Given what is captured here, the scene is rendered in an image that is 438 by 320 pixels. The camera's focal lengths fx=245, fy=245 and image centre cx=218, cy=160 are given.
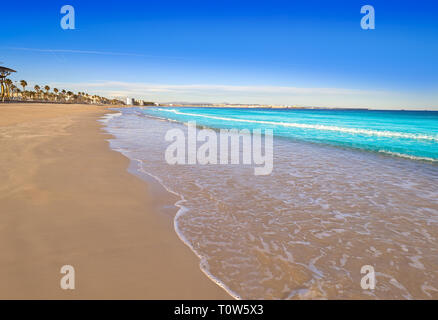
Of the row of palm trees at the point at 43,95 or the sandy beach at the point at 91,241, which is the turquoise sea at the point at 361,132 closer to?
the sandy beach at the point at 91,241

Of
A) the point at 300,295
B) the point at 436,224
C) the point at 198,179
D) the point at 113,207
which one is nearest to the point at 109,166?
the point at 198,179

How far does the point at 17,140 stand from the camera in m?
11.1

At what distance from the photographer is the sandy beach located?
2.58 metres

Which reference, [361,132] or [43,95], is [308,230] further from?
[43,95]

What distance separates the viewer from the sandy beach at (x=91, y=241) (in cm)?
258

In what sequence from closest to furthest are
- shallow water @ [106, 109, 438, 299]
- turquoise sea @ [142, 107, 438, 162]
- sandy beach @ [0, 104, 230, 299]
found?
sandy beach @ [0, 104, 230, 299] → shallow water @ [106, 109, 438, 299] → turquoise sea @ [142, 107, 438, 162]

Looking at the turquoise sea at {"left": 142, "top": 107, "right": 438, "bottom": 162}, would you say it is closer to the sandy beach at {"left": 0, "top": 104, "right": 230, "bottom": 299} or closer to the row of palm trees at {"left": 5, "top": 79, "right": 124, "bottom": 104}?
the sandy beach at {"left": 0, "top": 104, "right": 230, "bottom": 299}

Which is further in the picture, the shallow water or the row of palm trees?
the row of palm trees

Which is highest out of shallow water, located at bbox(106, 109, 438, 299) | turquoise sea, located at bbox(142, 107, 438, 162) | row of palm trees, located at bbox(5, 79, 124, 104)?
row of palm trees, located at bbox(5, 79, 124, 104)

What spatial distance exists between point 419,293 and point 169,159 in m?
8.04

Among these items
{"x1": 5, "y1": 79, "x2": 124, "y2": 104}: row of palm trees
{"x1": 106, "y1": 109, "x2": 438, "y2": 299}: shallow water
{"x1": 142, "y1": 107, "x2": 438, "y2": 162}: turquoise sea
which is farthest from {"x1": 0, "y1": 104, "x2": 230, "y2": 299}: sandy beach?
{"x1": 5, "y1": 79, "x2": 124, "y2": 104}: row of palm trees

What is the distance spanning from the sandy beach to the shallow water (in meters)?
0.39

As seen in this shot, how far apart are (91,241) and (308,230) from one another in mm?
3359
